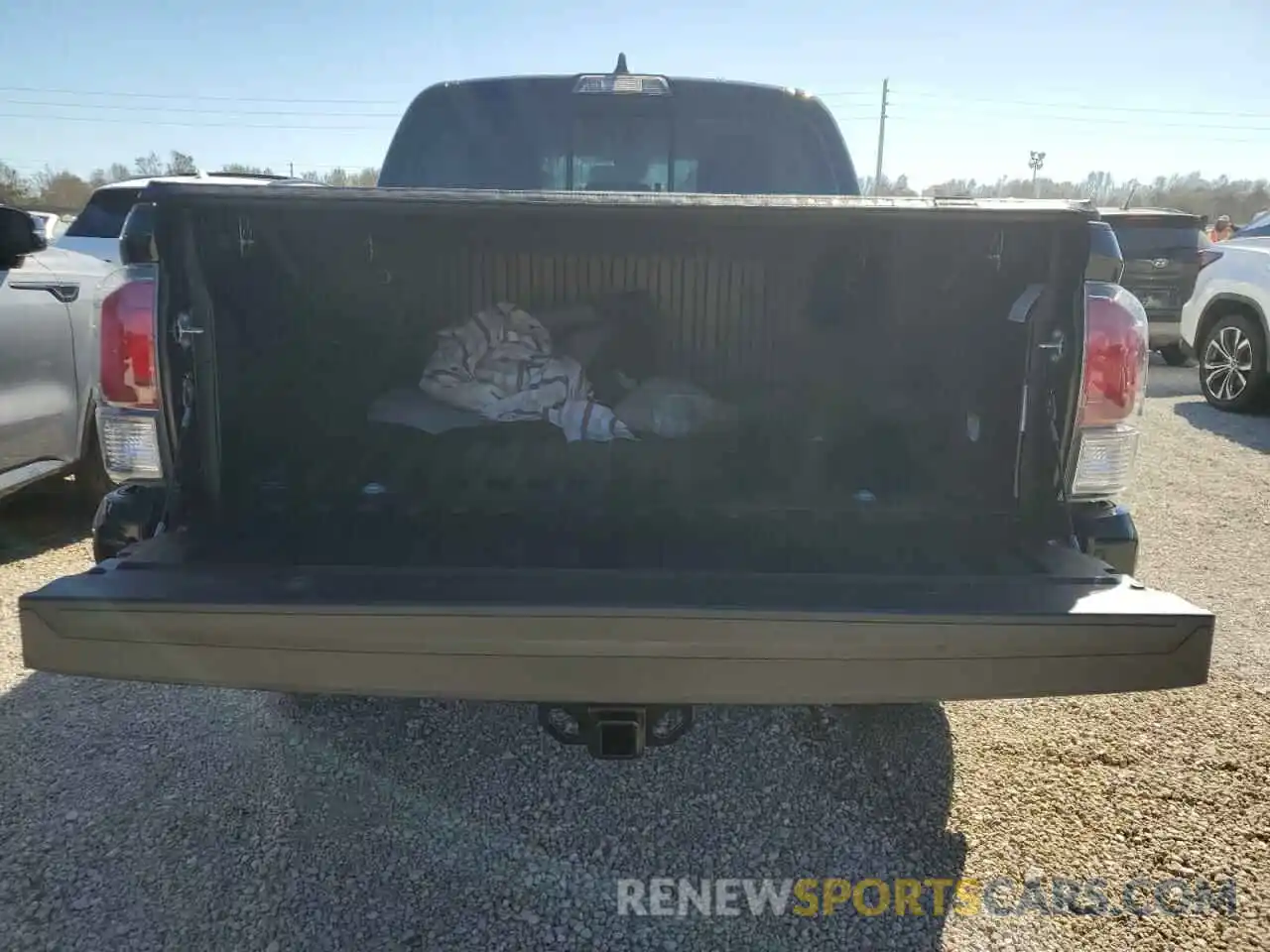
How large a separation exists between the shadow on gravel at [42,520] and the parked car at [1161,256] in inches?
418

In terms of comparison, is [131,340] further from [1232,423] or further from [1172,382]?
[1172,382]

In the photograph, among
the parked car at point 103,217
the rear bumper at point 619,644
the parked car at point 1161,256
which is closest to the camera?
the rear bumper at point 619,644

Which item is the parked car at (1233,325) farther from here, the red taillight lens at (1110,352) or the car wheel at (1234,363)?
the red taillight lens at (1110,352)

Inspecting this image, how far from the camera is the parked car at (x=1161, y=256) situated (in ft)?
36.7

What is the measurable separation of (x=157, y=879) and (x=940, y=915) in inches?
75.0

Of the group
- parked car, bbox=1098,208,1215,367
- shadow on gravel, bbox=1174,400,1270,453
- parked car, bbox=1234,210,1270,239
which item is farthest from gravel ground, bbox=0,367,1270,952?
parked car, bbox=1098,208,1215,367

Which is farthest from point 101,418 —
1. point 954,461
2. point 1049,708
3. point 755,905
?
point 1049,708

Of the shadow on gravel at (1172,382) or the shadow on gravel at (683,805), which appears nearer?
the shadow on gravel at (683,805)

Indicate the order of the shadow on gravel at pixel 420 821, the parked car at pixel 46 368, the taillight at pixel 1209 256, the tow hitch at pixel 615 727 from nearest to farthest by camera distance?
the tow hitch at pixel 615 727, the shadow on gravel at pixel 420 821, the parked car at pixel 46 368, the taillight at pixel 1209 256

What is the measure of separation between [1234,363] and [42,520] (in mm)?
9495

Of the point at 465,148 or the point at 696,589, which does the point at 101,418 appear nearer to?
the point at 696,589

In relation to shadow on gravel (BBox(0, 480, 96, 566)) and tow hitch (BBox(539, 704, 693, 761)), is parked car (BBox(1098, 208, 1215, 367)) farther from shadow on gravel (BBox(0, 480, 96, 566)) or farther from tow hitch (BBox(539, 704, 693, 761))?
tow hitch (BBox(539, 704, 693, 761))

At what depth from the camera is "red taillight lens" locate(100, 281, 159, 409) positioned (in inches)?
92.9

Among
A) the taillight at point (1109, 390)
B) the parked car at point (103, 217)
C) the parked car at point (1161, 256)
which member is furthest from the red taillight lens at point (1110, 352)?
the parked car at point (1161, 256)
